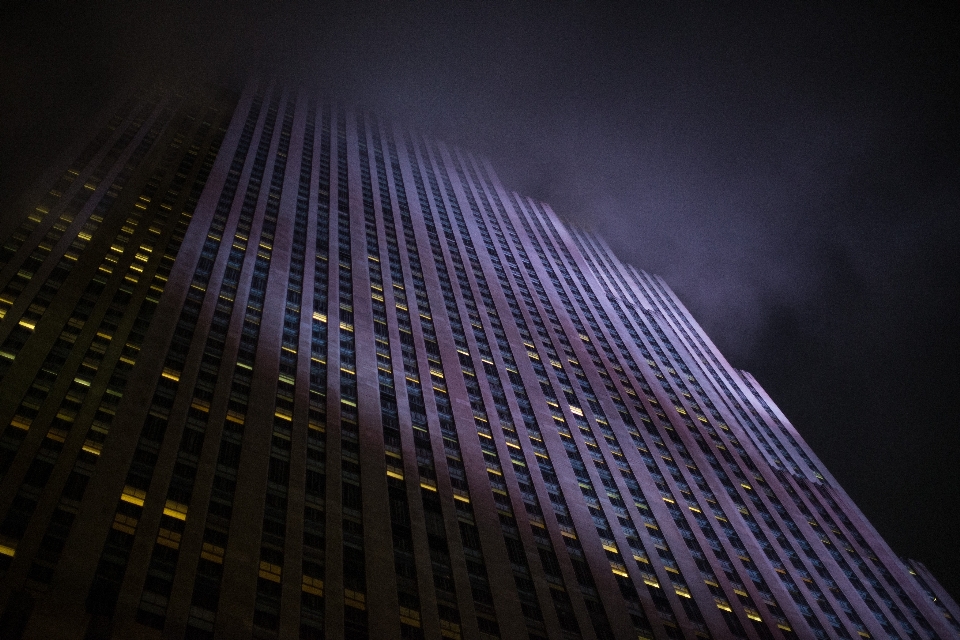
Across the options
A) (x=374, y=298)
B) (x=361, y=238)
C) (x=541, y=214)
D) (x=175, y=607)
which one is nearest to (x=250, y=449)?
(x=175, y=607)

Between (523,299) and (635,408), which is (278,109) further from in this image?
(635,408)

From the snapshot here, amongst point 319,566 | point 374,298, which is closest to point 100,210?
point 374,298

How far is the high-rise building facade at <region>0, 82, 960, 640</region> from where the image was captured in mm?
43406

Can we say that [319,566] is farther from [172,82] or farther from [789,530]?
[172,82]

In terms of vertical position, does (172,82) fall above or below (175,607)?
above

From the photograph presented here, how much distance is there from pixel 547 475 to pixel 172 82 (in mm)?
96377

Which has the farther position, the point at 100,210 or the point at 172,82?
the point at 172,82

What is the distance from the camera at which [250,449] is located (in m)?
52.7

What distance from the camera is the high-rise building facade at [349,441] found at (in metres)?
43.4

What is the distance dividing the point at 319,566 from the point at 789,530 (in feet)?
190

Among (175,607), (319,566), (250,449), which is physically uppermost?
(250,449)

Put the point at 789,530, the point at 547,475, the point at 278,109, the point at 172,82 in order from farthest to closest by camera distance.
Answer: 1. the point at 278,109
2. the point at 172,82
3. the point at 789,530
4. the point at 547,475

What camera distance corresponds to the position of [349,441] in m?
59.7

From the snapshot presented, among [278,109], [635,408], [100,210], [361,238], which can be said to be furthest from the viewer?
[278,109]
